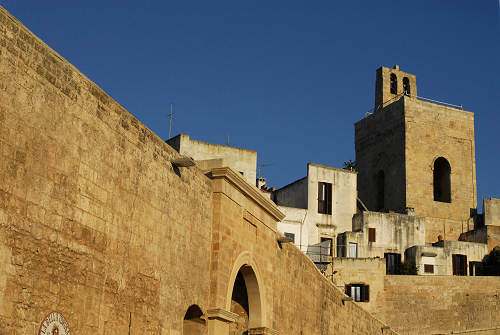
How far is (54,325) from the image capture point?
973cm

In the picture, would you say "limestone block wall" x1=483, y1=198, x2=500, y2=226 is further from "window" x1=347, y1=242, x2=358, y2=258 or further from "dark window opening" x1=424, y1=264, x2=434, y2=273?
"window" x1=347, y1=242, x2=358, y2=258

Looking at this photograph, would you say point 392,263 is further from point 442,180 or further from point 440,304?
point 442,180

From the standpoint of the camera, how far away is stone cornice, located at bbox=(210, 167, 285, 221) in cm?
1515

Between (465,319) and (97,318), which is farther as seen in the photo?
(465,319)

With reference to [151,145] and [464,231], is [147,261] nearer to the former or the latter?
[151,145]

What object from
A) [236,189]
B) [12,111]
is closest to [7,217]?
[12,111]

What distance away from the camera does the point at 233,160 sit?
35.6 metres

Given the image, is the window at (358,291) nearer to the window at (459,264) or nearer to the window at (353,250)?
the window at (353,250)

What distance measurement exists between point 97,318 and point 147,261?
66.2 inches

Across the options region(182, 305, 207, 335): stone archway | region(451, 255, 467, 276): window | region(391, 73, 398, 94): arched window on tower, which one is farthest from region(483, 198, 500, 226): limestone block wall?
region(182, 305, 207, 335): stone archway

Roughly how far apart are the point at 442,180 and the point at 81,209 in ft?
116

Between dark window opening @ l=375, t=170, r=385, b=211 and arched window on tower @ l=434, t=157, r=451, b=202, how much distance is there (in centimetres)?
301

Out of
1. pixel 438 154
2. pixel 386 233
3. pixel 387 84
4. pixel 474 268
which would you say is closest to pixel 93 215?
pixel 386 233

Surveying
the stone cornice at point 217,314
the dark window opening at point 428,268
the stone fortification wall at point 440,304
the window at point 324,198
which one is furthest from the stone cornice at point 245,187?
the dark window opening at point 428,268
